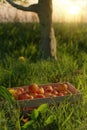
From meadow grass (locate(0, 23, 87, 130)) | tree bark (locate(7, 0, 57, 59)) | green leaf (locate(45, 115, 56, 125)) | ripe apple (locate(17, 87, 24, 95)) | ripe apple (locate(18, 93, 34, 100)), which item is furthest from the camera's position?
tree bark (locate(7, 0, 57, 59))

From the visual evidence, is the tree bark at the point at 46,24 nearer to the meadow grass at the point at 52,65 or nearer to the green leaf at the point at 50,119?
the meadow grass at the point at 52,65

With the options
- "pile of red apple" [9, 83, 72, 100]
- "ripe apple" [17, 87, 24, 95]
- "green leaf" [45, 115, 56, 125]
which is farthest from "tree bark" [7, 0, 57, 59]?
"green leaf" [45, 115, 56, 125]

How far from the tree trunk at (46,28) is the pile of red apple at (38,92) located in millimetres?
4000

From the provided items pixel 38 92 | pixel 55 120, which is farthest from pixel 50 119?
pixel 38 92

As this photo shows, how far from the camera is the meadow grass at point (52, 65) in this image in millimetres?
5148

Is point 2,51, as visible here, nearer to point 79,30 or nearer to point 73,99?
point 79,30

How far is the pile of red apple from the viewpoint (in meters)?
5.64

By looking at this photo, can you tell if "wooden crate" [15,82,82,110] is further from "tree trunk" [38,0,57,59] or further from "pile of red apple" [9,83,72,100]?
"tree trunk" [38,0,57,59]

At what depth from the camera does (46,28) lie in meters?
10.2

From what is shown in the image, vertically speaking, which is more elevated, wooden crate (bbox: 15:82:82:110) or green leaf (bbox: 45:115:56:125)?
green leaf (bbox: 45:115:56:125)

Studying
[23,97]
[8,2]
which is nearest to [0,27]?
[8,2]

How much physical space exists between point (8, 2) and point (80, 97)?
5.39 meters

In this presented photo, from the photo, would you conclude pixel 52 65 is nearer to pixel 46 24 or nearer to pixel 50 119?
pixel 46 24

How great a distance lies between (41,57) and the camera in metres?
10.2
